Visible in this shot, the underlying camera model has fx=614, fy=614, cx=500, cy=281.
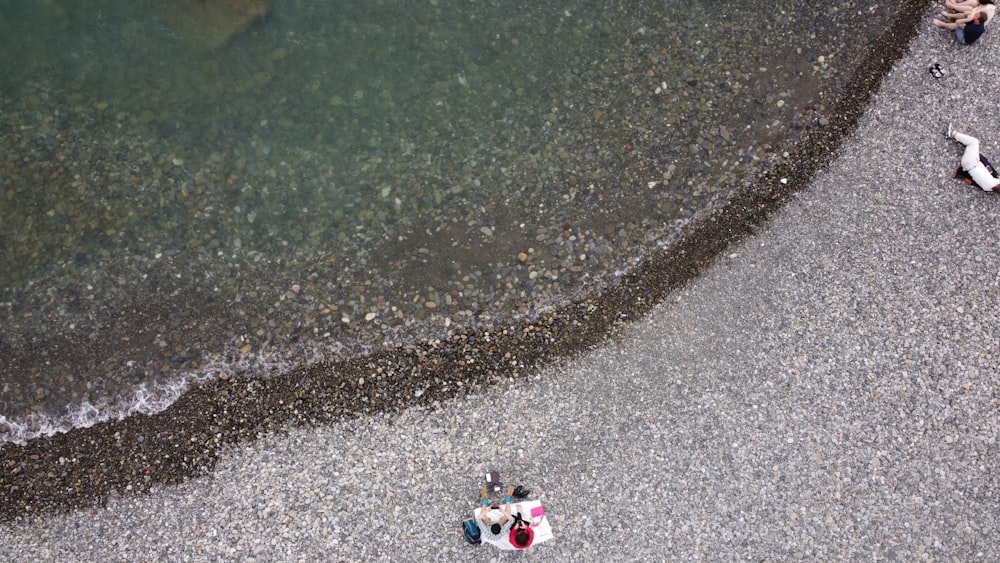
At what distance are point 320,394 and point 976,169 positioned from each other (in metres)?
9.09

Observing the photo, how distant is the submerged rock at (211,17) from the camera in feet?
31.3

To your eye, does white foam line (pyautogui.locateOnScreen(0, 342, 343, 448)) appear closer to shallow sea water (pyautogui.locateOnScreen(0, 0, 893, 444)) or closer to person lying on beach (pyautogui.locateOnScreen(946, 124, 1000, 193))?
shallow sea water (pyautogui.locateOnScreen(0, 0, 893, 444))

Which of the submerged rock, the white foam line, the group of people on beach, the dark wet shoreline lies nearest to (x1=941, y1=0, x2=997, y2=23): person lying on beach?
the group of people on beach

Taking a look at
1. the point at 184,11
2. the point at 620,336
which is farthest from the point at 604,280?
the point at 184,11

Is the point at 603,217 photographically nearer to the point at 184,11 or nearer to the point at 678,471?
the point at 678,471

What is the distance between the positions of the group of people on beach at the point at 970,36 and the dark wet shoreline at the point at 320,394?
204 cm

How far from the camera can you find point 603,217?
868 cm

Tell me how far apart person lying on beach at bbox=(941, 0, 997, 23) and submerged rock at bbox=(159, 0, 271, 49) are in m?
10.1

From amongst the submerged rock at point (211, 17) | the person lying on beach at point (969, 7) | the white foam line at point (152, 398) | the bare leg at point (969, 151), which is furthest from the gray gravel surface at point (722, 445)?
the submerged rock at point (211, 17)

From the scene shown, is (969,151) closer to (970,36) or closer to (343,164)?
(970,36)

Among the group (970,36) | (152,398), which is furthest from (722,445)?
(152,398)

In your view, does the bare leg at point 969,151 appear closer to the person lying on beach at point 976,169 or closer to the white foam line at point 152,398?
the person lying on beach at point 976,169

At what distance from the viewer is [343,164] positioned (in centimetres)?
923

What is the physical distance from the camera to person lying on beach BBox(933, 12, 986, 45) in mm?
8461
